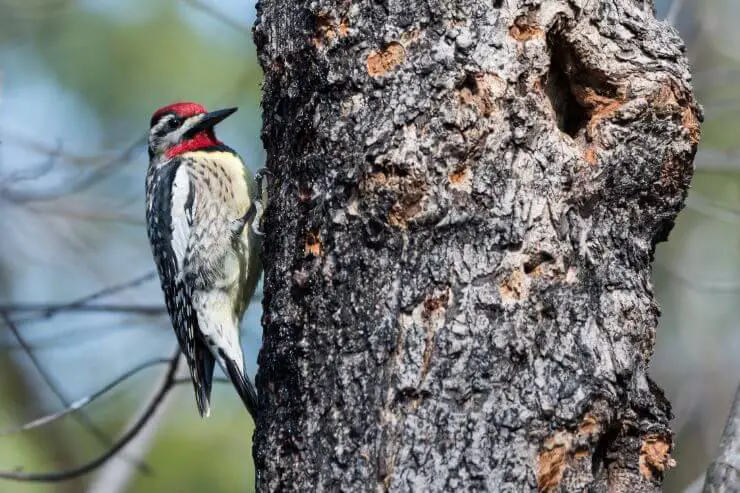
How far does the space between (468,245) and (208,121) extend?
2517 millimetres

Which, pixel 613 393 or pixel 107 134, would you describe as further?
pixel 107 134

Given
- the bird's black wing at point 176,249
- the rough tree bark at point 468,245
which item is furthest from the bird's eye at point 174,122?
the rough tree bark at point 468,245

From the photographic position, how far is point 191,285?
13.9 ft

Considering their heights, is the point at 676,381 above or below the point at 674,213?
below

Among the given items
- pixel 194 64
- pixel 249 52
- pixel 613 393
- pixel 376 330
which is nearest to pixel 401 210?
pixel 376 330

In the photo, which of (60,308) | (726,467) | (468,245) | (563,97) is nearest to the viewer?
(726,467)

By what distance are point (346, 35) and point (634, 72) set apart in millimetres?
795

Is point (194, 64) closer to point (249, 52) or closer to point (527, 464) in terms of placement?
point (249, 52)

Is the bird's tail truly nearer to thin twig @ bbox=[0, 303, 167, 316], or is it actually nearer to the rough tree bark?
thin twig @ bbox=[0, 303, 167, 316]

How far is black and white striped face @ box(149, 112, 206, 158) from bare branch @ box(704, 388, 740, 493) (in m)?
3.12

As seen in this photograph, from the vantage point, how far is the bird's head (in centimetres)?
459

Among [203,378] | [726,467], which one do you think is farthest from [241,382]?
[726,467]

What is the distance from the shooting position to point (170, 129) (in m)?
4.72

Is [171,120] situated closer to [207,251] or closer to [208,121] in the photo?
[208,121]
